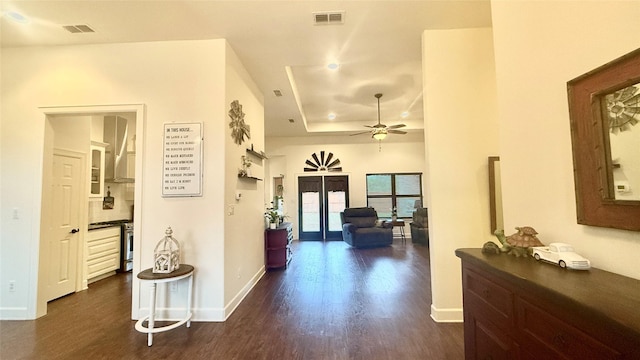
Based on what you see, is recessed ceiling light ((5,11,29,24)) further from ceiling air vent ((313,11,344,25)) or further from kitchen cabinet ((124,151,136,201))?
ceiling air vent ((313,11,344,25))

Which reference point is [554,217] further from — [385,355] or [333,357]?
[333,357]

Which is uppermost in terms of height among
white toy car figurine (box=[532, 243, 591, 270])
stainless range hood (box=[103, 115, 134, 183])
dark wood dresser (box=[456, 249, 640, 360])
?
stainless range hood (box=[103, 115, 134, 183])

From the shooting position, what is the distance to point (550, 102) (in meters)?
1.60

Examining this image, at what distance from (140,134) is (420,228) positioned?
661 cm

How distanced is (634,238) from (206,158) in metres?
3.25

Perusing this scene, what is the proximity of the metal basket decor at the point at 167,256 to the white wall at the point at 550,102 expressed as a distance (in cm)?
294

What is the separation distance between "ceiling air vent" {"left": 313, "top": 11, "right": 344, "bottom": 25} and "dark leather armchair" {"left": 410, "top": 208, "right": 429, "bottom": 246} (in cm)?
581

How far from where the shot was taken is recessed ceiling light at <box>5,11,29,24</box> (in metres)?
2.71

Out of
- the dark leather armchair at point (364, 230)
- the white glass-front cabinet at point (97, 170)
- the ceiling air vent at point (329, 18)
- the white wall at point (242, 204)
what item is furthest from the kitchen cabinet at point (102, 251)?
the dark leather armchair at point (364, 230)

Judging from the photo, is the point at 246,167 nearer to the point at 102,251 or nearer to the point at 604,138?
A: the point at 102,251

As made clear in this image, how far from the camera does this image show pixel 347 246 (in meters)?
7.36

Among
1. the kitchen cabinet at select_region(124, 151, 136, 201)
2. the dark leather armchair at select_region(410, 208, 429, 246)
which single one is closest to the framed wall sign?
the kitchen cabinet at select_region(124, 151, 136, 201)

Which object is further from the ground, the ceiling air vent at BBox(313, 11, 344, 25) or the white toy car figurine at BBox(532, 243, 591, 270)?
the ceiling air vent at BBox(313, 11, 344, 25)

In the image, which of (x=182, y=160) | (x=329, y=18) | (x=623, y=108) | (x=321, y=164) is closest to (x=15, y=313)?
(x=182, y=160)
